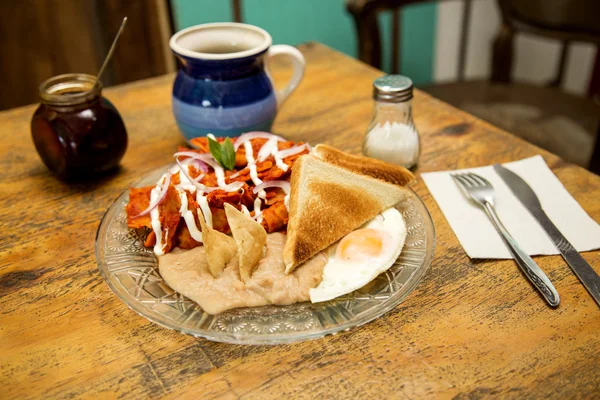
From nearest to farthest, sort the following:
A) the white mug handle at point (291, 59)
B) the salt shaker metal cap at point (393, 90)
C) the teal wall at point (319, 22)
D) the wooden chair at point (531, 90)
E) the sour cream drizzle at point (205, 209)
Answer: the sour cream drizzle at point (205, 209) < the salt shaker metal cap at point (393, 90) < the white mug handle at point (291, 59) < the wooden chair at point (531, 90) < the teal wall at point (319, 22)

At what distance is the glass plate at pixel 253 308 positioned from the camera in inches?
32.3

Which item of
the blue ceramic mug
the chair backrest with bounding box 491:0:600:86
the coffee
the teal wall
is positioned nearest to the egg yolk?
the blue ceramic mug

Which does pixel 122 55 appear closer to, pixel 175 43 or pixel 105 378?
pixel 175 43

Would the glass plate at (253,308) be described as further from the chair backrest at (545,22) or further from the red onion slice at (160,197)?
the chair backrest at (545,22)

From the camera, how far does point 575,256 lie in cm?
102

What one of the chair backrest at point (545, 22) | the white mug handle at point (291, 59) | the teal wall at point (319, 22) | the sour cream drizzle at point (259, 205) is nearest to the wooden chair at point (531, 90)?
the chair backrest at point (545, 22)

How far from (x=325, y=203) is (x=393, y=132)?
13.7 inches

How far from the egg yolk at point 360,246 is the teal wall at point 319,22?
2.21 metres

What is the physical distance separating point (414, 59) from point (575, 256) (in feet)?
9.40

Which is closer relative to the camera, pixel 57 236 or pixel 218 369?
pixel 218 369

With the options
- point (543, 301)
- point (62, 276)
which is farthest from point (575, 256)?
point (62, 276)

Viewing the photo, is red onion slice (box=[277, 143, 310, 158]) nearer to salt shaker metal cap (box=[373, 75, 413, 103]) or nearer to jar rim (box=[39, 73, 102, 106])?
salt shaker metal cap (box=[373, 75, 413, 103])

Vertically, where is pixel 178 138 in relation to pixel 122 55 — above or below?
above

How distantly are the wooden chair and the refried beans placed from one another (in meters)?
1.24
